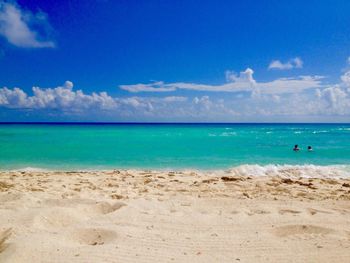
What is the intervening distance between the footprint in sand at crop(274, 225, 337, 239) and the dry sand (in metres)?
0.01

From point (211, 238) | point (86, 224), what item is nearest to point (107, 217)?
point (86, 224)

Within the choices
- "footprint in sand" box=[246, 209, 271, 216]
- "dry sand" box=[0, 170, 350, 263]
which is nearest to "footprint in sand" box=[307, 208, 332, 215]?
"dry sand" box=[0, 170, 350, 263]

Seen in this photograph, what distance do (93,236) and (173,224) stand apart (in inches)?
50.5

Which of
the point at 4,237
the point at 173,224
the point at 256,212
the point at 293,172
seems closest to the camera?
the point at 4,237

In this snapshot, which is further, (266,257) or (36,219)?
(36,219)

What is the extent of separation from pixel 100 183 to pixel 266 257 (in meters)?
5.74

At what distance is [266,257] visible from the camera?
388 cm

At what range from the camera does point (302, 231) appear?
4.75m

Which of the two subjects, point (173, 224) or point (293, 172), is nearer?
point (173, 224)

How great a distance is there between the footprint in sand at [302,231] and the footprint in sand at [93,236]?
2565 mm

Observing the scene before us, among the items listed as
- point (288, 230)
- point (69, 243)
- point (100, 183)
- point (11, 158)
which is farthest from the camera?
point (11, 158)

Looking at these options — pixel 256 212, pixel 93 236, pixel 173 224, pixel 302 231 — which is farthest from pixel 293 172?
pixel 93 236

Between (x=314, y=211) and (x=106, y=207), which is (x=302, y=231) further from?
(x=106, y=207)

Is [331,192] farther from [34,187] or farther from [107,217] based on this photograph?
[34,187]
